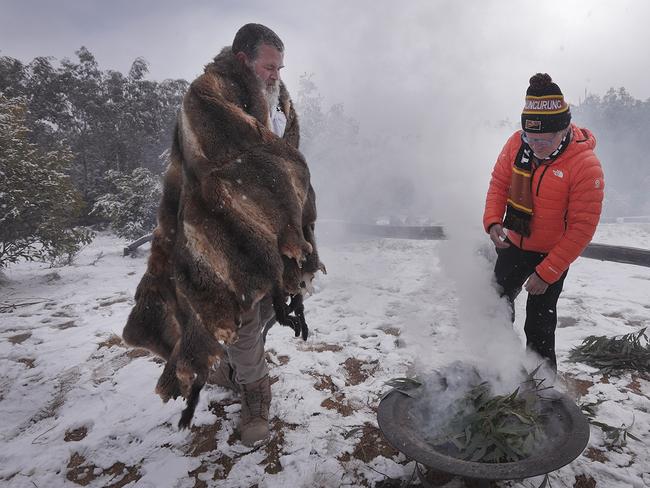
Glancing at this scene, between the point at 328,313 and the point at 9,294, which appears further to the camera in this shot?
the point at 9,294

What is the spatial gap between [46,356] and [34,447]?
1.34 m

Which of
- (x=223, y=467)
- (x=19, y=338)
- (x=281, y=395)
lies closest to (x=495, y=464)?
(x=223, y=467)

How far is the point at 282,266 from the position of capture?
2008 millimetres

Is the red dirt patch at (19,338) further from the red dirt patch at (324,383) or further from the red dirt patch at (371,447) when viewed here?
the red dirt patch at (371,447)

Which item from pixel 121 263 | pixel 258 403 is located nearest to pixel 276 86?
pixel 258 403

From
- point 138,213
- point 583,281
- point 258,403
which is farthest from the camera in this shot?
point 138,213

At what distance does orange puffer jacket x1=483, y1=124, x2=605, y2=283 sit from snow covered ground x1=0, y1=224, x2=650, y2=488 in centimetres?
47

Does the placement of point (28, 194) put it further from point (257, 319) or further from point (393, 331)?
point (393, 331)

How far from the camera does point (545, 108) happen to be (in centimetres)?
236

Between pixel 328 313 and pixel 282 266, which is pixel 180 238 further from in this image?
pixel 328 313

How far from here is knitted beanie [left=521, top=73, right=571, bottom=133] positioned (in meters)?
2.35

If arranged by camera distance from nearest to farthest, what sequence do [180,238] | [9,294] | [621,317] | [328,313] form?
1. [180,238]
2. [621,317]
3. [328,313]
4. [9,294]

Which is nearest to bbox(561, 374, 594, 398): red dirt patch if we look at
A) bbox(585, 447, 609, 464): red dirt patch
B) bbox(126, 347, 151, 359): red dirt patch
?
bbox(585, 447, 609, 464): red dirt patch

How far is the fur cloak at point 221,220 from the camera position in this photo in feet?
6.13
